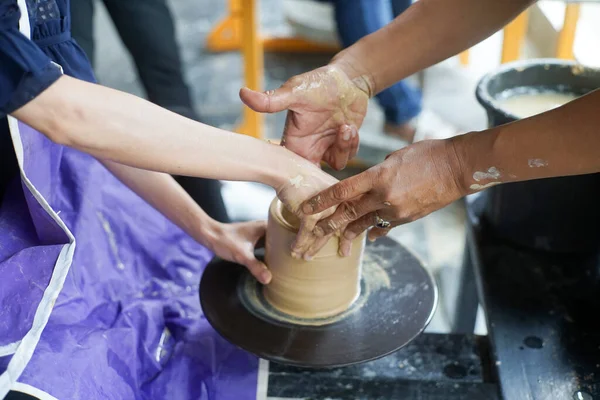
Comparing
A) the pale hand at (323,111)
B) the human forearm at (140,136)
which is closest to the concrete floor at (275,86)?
the pale hand at (323,111)

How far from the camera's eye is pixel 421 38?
148 centimetres

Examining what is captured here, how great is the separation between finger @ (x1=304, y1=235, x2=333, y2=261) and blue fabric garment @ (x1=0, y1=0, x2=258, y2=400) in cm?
28

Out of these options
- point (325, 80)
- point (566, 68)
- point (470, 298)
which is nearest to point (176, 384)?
point (325, 80)

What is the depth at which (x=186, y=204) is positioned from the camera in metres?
1.49

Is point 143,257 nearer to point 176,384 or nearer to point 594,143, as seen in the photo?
point 176,384

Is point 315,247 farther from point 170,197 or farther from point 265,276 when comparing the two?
point 170,197

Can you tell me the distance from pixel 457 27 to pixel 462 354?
0.72 meters

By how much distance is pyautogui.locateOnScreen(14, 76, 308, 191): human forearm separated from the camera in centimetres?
101

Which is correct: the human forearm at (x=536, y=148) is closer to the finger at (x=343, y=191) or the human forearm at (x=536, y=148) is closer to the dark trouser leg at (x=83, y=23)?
the finger at (x=343, y=191)

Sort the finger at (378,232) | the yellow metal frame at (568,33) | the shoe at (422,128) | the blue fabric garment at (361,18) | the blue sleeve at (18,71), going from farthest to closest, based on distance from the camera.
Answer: the shoe at (422,128)
the blue fabric garment at (361,18)
the yellow metal frame at (568,33)
the finger at (378,232)
the blue sleeve at (18,71)

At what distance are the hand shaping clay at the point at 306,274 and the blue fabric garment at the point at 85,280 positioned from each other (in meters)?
0.16

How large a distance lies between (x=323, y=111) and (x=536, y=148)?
1.73 ft

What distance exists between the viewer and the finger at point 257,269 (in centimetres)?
136

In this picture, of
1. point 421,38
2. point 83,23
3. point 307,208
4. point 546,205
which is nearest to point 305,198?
point 307,208
